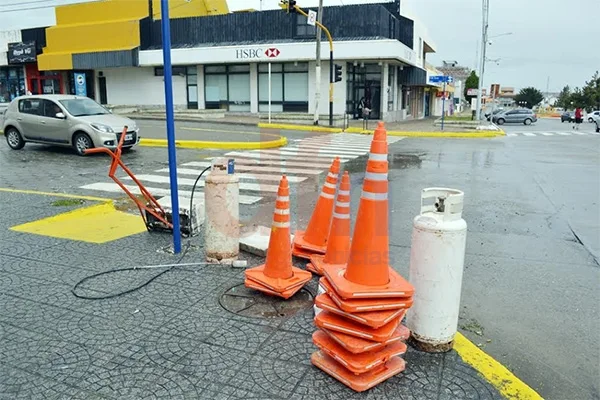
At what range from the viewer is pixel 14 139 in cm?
1562

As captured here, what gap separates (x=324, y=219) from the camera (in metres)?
5.38

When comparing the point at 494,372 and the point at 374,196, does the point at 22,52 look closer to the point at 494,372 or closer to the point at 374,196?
the point at 374,196

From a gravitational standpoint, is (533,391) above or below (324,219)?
below

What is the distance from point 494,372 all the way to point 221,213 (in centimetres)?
301

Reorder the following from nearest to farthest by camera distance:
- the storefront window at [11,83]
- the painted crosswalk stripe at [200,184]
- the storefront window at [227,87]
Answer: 1. the painted crosswalk stripe at [200,184]
2. the storefront window at [227,87]
3. the storefront window at [11,83]

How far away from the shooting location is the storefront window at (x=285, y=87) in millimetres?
34281

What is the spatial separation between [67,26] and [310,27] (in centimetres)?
2145

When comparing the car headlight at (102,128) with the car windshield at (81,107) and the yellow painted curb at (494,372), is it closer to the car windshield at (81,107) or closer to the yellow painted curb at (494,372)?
the car windshield at (81,107)

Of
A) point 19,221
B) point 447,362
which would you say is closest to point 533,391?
point 447,362

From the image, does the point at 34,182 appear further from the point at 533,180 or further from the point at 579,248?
the point at 533,180

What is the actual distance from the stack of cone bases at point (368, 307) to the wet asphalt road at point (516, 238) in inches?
41.4

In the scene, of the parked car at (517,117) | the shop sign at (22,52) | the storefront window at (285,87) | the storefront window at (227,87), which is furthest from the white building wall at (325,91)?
the shop sign at (22,52)

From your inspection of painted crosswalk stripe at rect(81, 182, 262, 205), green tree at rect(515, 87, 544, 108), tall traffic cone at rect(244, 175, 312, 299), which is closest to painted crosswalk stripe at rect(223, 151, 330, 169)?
painted crosswalk stripe at rect(81, 182, 262, 205)

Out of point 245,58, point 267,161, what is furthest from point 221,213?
point 245,58
